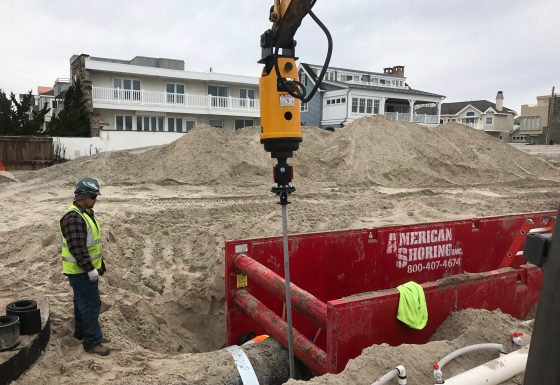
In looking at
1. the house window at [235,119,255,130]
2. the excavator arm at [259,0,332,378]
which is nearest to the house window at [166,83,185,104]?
the house window at [235,119,255,130]

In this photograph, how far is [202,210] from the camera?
1077 centimetres

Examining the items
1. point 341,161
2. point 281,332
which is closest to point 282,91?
point 281,332

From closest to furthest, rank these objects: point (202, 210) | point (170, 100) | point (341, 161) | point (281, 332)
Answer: point (281, 332), point (202, 210), point (341, 161), point (170, 100)

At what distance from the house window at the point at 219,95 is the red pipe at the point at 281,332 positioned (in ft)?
93.8

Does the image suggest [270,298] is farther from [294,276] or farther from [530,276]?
[530,276]

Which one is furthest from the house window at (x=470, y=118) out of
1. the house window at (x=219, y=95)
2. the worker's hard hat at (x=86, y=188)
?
the worker's hard hat at (x=86, y=188)

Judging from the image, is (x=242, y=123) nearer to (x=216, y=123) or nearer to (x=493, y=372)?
(x=216, y=123)

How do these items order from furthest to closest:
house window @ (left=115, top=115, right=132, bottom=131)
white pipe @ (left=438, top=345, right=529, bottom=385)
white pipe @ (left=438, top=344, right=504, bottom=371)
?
house window @ (left=115, top=115, right=132, bottom=131), white pipe @ (left=438, top=344, right=504, bottom=371), white pipe @ (left=438, top=345, right=529, bottom=385)

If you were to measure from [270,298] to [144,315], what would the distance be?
1.67m

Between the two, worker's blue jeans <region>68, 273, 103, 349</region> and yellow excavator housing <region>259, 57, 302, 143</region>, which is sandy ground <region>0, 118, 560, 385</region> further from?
yellow excavator housing <region>259, 57, 302, 143</region>

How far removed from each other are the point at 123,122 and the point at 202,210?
21.4 metres

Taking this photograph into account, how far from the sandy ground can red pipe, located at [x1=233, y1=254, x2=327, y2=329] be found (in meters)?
0.59

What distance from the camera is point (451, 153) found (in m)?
18.8

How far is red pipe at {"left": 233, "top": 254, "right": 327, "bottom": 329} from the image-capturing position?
3592mm
